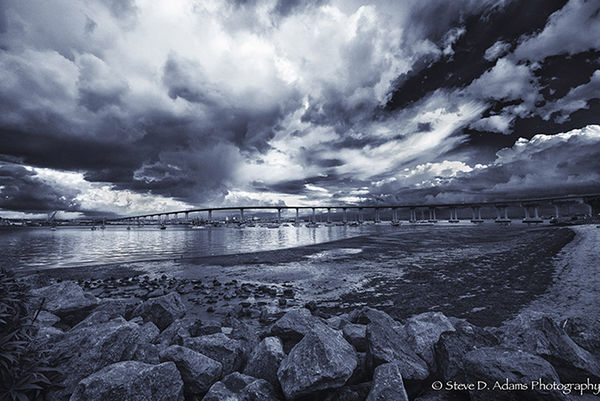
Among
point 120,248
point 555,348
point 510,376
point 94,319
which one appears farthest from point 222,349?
point 120,248

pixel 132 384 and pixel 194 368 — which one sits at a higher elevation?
pixel 132 384

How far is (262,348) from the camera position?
516 cm

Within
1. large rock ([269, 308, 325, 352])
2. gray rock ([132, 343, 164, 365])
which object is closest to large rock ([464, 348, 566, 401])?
large rock ([269, 308, 325, 352])

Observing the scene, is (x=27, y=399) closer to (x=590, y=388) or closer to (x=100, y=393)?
(x=100, y=393)

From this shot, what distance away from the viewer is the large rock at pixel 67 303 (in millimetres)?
8125

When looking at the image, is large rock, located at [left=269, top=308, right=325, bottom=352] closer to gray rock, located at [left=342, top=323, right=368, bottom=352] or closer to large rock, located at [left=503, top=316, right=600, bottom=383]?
gray rock, located at [left=342, top=323, right=368, bottom=352]

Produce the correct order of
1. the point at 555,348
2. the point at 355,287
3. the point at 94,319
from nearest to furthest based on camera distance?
the point at 555,348, the point at 94,319, the point at 355,287

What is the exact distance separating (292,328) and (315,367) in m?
1.74

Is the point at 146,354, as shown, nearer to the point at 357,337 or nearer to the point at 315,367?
the point at 315,367

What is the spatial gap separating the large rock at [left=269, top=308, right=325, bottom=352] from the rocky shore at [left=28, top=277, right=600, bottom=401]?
0.02m

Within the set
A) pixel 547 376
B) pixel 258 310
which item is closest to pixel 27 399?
→ pixel 547 376

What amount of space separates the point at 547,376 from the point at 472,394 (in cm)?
105

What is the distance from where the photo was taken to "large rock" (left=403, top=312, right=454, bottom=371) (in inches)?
206

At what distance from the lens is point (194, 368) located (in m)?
4.42
